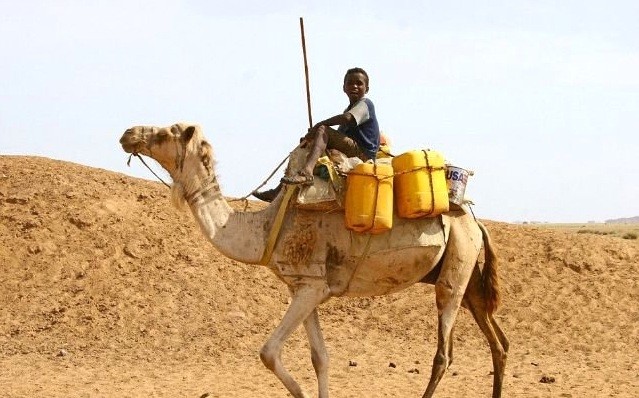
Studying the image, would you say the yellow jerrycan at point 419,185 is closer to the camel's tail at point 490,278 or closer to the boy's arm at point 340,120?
the boy's arm at point 340,120

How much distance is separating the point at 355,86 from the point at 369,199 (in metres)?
1.17

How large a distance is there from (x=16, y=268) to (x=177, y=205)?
8.95 m

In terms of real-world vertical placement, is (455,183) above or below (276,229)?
above

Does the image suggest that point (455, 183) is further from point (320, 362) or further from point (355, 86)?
point (320, 362)

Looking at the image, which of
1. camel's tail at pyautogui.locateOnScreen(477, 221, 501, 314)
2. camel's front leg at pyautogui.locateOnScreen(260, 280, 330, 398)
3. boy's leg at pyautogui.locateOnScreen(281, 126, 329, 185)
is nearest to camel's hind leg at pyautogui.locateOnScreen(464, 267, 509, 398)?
camel's tail at pyautogui.locateOnScreen(477, 221, 501, 314)

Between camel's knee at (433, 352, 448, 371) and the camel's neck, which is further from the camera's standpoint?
camel's knee at (433, 352, 448, 371)

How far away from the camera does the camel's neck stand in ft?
26.2

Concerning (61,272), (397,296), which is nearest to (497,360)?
(397,296)

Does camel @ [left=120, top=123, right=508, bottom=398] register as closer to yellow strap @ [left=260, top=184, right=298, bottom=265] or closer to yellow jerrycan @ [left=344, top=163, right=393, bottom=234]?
yellow strap @ [left=260, top=184, right=298, bottom=265]

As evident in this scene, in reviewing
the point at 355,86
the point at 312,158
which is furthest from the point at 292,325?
the point at 355,86

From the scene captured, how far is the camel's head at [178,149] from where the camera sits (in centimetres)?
782

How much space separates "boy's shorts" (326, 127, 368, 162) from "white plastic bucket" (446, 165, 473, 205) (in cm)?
88

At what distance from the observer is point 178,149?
7926mm

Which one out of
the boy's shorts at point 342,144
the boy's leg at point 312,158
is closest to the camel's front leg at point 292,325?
the boy's leg at point 312,158
